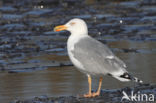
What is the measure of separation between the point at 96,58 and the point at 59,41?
17.6ft

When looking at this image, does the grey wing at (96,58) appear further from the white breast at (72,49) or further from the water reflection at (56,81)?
the water reflection at (56,81)

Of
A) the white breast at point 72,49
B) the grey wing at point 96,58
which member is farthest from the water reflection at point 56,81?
the grey wing at point 96,58

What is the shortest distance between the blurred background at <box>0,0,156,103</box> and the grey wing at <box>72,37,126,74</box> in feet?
2.05

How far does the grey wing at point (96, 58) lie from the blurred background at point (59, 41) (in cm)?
62

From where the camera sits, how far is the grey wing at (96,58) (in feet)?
22.0

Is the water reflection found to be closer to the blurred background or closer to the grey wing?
the blurred background

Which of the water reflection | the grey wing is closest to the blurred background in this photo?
the water reflection

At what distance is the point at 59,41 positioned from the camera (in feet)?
39.8

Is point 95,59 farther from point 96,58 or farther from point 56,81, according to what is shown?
point 56,81

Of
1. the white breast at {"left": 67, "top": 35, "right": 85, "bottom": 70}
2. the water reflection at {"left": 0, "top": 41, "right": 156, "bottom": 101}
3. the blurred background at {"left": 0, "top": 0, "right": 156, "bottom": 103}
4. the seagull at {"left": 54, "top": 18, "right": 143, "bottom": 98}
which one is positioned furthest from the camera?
the blurred background at {"left": 0, "top": 0, "right": 156, "bottom": 103}

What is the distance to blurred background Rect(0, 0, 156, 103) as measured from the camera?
7.95 meters

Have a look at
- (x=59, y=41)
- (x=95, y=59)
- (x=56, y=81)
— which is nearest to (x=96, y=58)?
(x=95, y=59)

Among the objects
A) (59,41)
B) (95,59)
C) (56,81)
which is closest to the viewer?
(95,59)

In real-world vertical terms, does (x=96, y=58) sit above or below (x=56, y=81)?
above
